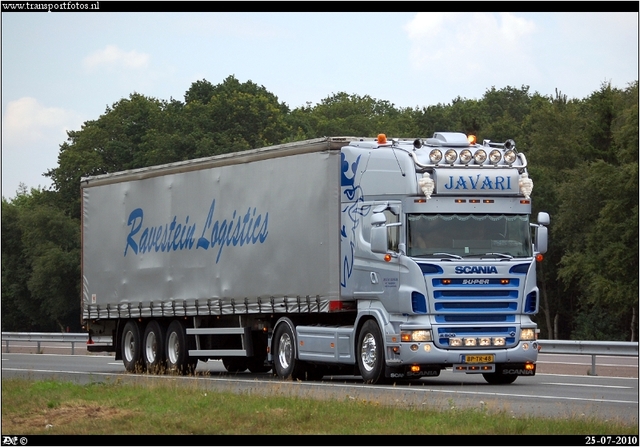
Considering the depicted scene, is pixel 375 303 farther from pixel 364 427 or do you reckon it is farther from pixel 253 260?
pixel 364 427

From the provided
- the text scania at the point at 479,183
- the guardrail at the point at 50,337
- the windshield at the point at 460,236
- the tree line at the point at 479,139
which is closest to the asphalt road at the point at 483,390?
the windshield at the point at 460,236

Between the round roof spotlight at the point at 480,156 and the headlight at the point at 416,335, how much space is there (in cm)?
300

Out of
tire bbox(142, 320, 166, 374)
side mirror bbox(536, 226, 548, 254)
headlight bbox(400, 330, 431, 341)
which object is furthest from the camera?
tire bbox(142, 320, 166, 374)

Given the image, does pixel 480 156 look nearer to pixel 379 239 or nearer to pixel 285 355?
pixel 379 239

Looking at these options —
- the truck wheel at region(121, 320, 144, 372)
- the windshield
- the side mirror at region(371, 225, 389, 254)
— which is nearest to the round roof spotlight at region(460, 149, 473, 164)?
the windshield

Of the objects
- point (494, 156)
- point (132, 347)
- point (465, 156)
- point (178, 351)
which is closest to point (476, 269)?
point (465, 156)

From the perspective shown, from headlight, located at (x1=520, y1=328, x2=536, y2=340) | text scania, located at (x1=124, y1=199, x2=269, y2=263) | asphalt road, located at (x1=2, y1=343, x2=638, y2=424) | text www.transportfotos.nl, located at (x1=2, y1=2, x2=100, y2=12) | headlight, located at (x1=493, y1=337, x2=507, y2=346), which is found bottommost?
asphalt road, located at (x1=2, y1=343, x2=638, y2=424)

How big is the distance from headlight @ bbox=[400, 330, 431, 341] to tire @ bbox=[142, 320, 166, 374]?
8.05m

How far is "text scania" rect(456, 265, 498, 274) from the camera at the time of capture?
21.4 metres

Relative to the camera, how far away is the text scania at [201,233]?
25.3 meters

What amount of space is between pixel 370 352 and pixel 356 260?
1.58 meters

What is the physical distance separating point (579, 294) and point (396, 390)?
5762 cm

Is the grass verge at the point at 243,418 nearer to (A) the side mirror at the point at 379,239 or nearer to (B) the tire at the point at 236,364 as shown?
(A) the side mirror at the point at 379,239

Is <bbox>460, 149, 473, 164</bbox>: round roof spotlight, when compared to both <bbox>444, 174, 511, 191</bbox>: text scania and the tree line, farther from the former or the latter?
the tree line
